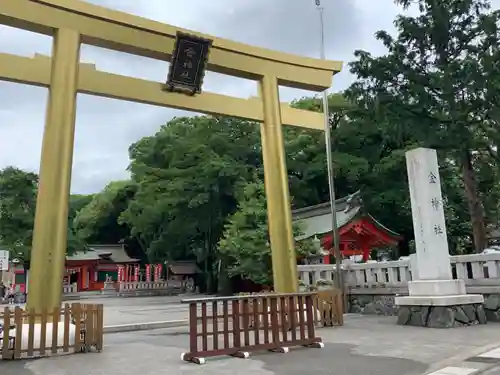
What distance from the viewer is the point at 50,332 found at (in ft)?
26.3

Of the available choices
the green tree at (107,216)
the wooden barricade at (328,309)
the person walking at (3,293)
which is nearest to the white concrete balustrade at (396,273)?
the wooden barricade at (328,309)

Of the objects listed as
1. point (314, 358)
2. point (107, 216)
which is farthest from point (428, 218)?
point (107, 216)

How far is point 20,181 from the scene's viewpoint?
32.8m

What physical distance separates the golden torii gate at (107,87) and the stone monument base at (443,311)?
2.82m

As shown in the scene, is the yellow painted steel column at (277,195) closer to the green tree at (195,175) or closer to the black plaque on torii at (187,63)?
the black plaque on torii at (187,63)

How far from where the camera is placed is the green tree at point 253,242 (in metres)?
20.5

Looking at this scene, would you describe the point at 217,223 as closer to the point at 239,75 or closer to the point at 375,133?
the point at 375,133

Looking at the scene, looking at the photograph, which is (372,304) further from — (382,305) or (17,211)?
(17,211)

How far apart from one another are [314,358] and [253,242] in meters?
13.7

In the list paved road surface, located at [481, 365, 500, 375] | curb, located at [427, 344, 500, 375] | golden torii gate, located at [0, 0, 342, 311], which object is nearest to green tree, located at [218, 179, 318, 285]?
golden torii gate, located at [0, 0, 342, 311]

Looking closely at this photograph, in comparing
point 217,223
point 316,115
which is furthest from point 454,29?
point 217,223

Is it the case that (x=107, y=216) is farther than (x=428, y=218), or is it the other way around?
(x=107, y=216)

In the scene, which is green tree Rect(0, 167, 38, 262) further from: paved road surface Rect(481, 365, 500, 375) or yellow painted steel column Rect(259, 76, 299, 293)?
paved road surface Rect(481, 365, 500, 375)

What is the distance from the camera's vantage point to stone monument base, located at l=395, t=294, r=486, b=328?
1079 centimetres
